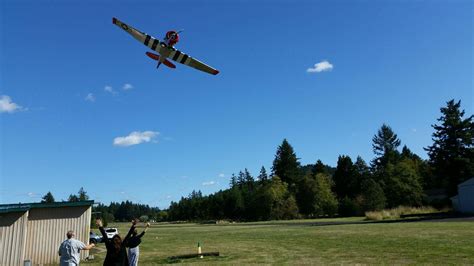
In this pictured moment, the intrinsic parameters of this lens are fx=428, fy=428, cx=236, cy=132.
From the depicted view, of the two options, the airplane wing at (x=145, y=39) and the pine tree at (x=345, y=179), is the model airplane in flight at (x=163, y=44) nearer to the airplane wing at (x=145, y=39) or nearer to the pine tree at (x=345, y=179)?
the airplane wing at (x=145, y=39)

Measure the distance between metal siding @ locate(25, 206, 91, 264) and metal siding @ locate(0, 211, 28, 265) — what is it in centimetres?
49

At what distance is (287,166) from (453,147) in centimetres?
5167

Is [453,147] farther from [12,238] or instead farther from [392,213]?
[12,238]

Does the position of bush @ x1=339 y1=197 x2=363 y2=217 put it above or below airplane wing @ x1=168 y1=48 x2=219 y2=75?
below

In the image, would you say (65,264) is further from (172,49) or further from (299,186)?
(299,186)

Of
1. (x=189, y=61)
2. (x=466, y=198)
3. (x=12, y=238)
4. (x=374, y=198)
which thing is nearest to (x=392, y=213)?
(x=466, y=198)

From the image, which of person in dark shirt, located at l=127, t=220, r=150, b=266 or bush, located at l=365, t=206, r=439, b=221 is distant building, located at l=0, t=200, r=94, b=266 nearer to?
person in dark shirt, located at l=127, t=220, r=150, b=266

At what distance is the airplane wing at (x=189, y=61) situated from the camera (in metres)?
18.7

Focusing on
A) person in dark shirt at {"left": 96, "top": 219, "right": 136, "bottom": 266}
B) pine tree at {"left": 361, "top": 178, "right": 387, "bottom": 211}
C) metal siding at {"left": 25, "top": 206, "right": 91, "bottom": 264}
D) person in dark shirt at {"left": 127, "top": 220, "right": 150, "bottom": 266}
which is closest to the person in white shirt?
person in dark shirt at {"left": 96, "top": 219, "right": 136, "bottom": 266}

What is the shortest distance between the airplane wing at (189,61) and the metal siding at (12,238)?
11247mm

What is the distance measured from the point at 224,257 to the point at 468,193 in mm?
50571

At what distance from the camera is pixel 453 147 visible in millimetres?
80312

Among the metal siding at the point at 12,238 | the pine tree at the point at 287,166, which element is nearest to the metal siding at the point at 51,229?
the metal siding at the point at 12,238

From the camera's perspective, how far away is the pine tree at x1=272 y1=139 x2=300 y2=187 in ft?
406
